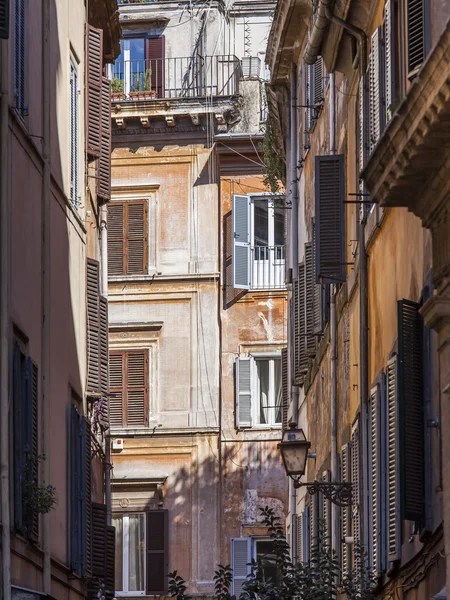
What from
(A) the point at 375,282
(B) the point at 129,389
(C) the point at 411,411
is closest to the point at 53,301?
(A) the point at 375,282

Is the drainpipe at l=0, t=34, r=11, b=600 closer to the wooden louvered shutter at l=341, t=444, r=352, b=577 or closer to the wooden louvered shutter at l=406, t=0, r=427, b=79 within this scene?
the wooden louvered shutter at l=406, t=0, r=427, b=79

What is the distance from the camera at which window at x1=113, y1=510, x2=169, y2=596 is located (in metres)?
32.8

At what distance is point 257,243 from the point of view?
3381 cm

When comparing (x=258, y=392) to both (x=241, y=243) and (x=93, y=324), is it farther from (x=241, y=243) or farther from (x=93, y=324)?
(x=93, y=324)

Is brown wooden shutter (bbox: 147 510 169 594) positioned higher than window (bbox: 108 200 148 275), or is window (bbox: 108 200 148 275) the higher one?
window (bbox: 108 200 148 275)

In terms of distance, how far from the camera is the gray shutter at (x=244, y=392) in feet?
110

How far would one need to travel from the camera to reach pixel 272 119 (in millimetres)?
27859

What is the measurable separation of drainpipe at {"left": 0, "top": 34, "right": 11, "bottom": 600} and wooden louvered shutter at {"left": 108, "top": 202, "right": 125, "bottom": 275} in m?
19.4

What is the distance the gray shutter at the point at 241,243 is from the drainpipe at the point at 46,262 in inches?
598

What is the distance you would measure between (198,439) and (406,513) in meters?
22.0

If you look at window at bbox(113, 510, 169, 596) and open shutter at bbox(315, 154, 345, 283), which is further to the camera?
window at bbox(113, 510, 169, 596)

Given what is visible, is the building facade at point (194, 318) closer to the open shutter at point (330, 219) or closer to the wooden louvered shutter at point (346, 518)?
the wooden louvered shutter at point (346, 518)

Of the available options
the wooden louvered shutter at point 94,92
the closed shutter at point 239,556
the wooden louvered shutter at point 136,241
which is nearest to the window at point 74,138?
the wooden louvered shutter at point 94,92

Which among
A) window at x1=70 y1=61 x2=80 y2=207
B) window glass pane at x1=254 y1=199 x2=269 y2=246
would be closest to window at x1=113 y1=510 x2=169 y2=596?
window glass pane at x1=254 y1=199 x2=269 y2=246
